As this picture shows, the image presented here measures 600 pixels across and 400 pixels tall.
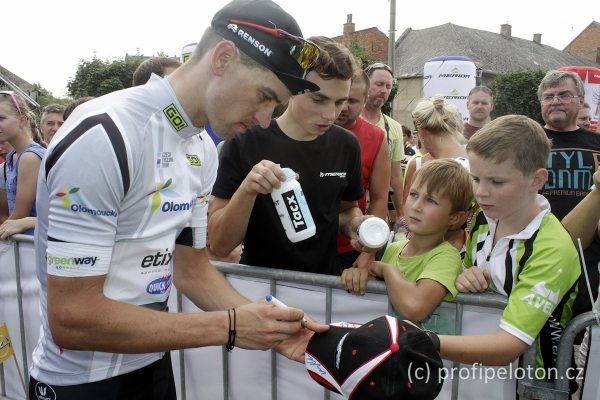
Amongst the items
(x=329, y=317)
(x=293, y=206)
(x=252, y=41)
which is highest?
(x=252, y=41)

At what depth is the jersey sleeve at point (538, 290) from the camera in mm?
1743

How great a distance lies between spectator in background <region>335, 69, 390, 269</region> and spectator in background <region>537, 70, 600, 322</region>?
46.1 inches

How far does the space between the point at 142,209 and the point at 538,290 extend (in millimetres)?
1416

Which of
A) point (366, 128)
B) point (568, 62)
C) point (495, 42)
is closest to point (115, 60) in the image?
point (495, 42)

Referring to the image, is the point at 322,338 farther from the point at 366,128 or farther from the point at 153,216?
the point at 366,128

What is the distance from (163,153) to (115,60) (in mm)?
37013

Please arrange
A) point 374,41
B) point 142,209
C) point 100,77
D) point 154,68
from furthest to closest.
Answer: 1. point 374,41
2. point 100,77
3. point 154,68
4. point 142,209

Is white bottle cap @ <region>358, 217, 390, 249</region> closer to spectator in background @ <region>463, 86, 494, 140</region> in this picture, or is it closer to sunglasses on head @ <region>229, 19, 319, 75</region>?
sunglasses on head @ <region>229, 19, 319, 75</region>

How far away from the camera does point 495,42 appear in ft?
143

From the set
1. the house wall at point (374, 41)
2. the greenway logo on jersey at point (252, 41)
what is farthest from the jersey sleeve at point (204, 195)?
the house wall at point (374, 41)

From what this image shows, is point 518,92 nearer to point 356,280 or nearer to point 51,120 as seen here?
point 51,120

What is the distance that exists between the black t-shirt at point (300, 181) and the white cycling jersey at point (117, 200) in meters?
0.66

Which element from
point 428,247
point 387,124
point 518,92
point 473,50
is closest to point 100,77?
point 518,92

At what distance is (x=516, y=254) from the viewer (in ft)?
6.22
